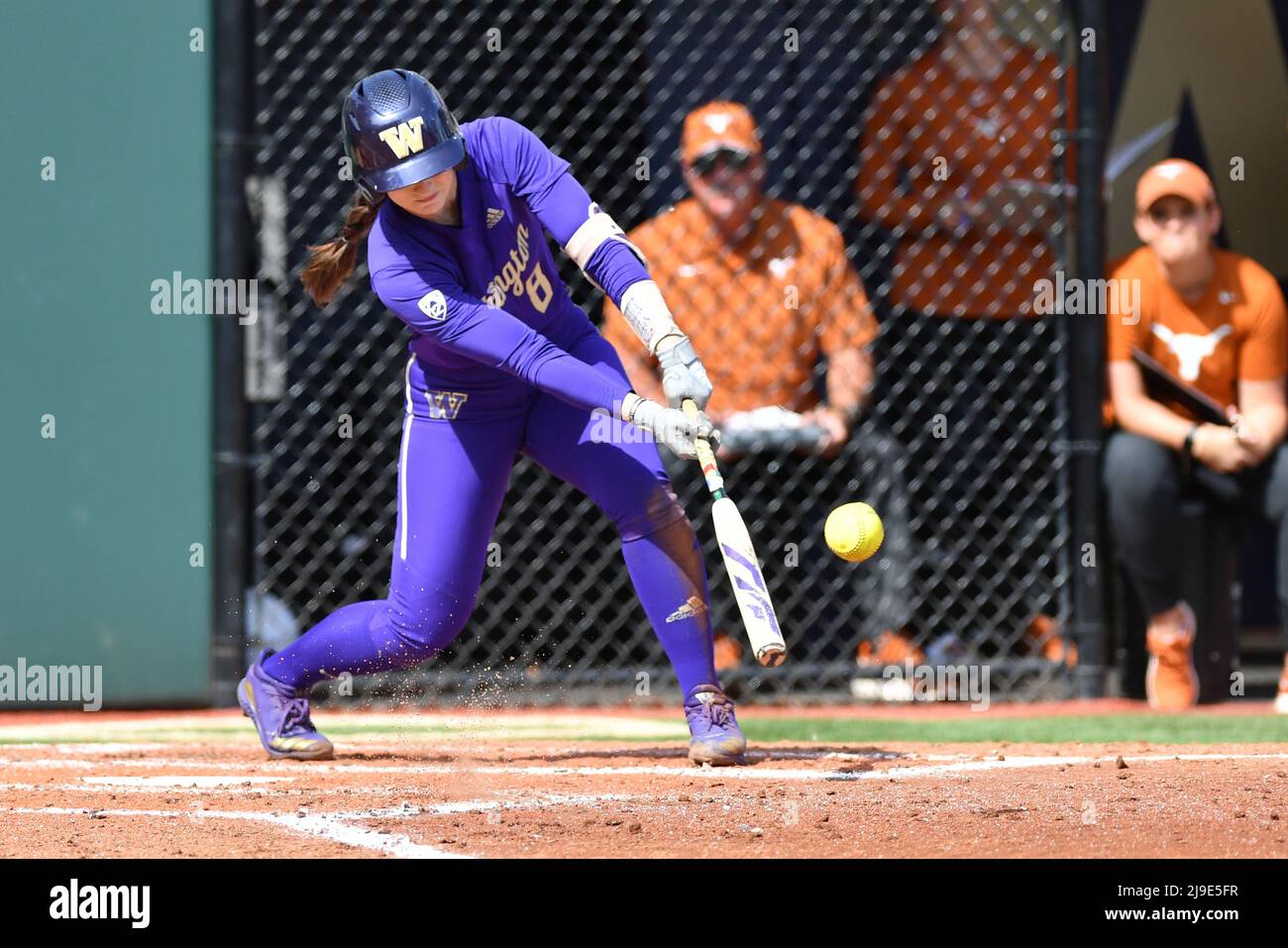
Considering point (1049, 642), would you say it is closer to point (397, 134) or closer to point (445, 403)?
point (445, 403)

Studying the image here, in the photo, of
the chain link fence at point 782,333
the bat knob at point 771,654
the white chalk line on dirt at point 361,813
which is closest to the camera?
the white chalk line on dirt at point 361,813

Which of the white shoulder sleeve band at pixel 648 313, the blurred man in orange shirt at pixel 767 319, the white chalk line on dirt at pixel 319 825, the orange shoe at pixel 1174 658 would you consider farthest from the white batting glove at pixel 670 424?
the orange shoe at pixel 1174 658

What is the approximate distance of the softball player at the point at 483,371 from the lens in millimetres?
4645

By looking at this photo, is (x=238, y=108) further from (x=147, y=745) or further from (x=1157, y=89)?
(x=1157, y=89)

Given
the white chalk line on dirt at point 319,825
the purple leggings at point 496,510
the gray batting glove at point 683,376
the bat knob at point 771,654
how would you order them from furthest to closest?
the purple leggings at point 496,510 → the gray batting glove at point 683,376 → the bat knob at point 771,654 → the white chalk line on dirt at point 319,825

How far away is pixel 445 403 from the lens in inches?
194

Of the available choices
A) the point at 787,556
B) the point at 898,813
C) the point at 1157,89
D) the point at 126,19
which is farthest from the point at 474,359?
the point at 1157,89

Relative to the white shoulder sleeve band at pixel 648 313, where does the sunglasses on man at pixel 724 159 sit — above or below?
above

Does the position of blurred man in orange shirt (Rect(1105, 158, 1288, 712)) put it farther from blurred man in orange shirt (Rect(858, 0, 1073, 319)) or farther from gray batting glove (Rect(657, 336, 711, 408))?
gray batting glove (Rect(657, 336, 711, 408))

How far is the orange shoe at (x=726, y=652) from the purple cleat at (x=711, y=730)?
164cm

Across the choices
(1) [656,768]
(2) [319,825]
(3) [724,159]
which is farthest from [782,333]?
(2) [319,825]

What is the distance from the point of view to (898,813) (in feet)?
13.3

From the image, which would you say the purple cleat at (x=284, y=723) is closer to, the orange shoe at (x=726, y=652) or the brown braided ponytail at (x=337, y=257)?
the brown braided ponytail at (x=337, y=257)
